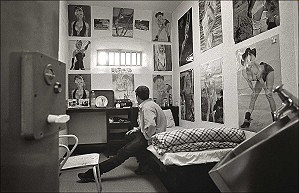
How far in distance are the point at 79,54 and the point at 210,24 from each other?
2567 millimetres

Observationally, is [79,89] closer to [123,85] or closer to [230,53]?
[123,85]

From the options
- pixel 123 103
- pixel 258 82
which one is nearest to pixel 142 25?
pixel 123 103

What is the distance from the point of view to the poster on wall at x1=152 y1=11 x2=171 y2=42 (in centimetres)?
450

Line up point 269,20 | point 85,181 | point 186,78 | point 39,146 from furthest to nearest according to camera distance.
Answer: point 186,78 < point 85,181 < point 269,20 < point 39,146

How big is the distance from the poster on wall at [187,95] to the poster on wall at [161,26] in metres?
1.02

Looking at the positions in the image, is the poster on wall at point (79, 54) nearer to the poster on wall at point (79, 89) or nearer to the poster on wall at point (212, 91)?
the poster on wall at point (79, 89)

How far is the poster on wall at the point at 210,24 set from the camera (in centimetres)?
274

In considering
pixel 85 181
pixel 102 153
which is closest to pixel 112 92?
pixel 102 153

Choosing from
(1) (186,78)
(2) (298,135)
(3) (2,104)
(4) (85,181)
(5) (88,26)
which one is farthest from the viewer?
(5) (88,26)

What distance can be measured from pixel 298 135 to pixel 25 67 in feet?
2.91

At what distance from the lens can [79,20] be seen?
4.14 meters

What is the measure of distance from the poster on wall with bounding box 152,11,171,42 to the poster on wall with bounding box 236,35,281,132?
2.39 metres

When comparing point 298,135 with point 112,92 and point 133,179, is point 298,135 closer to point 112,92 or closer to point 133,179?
point 133,179

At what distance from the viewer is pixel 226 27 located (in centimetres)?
258
